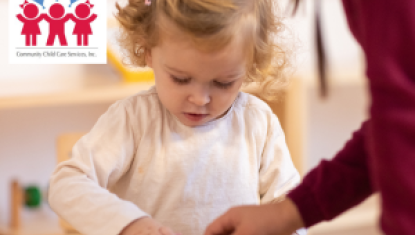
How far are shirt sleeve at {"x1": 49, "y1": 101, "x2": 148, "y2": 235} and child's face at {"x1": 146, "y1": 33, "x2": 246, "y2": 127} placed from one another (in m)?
0.09

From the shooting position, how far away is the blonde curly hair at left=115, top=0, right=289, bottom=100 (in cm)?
74

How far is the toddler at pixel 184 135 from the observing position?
2.44 feet

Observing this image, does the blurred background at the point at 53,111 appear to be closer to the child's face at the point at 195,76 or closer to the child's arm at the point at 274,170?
the child's arm at the point at 274,170

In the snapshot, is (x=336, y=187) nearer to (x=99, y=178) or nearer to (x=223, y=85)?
(x=223, y=85)

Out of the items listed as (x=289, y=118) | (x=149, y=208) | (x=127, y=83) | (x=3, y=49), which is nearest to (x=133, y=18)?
(x=149, y=208)

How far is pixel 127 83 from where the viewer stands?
162 centimetres

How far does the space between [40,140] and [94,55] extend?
15.5 inches

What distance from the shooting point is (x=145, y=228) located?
691 mm

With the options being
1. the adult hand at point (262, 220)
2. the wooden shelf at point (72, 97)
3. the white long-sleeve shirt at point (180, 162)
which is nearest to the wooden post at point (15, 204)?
the wooden shelf at point (72, 97)

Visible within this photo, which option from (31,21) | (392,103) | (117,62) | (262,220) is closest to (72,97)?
(117,62)

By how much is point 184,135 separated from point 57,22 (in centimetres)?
95

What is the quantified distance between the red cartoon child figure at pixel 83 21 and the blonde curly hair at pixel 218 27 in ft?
2.31

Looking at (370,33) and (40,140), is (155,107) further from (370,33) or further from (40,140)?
(40,140)

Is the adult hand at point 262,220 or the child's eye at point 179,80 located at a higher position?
the child's eye at point 179,80
